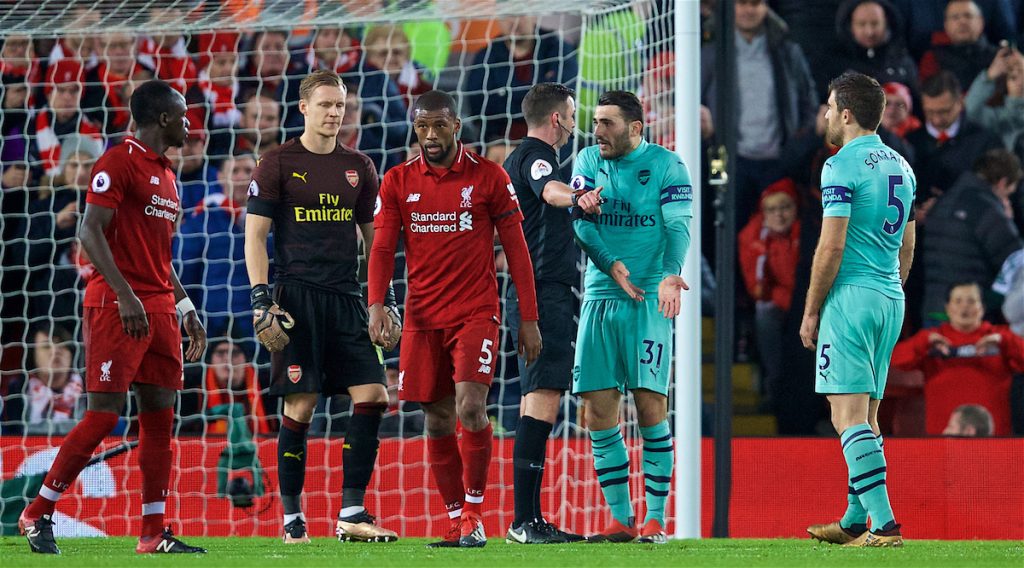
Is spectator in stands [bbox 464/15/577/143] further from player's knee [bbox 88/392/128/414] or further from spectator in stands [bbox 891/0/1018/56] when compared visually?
player's knee [bbox 88/392/128/414]

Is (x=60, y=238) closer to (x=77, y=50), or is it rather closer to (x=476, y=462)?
(x=77, y=50)

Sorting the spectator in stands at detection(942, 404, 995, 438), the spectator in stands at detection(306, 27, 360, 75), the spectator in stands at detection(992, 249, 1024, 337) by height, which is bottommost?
the spectator in stands at detection(942, 404, 995, 438)

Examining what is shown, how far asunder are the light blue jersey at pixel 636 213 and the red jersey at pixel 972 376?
10.1 ft

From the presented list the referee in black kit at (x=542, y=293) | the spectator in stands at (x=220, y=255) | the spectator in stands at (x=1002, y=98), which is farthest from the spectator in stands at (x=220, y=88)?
the spectator in stands at (x=1002, y=98)

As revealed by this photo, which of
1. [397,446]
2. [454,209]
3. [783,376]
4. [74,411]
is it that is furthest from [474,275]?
[74,411]

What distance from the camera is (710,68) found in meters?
8.95

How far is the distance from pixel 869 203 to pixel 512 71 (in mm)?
4034

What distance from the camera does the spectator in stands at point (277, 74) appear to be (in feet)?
30.4

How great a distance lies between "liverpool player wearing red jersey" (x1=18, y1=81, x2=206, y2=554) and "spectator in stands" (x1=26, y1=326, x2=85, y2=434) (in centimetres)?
331

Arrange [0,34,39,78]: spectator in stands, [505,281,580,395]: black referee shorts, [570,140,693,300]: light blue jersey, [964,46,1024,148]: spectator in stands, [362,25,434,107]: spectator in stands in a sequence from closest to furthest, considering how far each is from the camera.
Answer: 1. [570,140,693,300]: light blue jersey
2. [505,281,580,395]: black referee shorts
3. [964,46,1024,148]: spectator in stands
4. [362,25,434,107]: spectator in stands
5. [0,34,39,78]: spectator in stands

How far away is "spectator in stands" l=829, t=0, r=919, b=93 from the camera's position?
8.94 m

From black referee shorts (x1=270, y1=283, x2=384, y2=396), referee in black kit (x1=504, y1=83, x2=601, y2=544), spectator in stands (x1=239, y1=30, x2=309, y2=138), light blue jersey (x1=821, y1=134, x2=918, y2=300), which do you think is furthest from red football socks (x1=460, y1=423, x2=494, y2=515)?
spectator in stands (x1=239, y1=30, x2=309, y2=138)

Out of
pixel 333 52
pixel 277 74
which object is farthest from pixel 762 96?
pixel 277 74

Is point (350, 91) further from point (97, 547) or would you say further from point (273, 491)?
point (97, 547)
